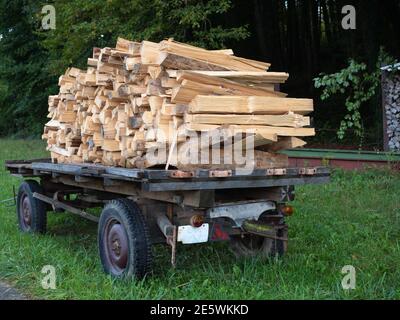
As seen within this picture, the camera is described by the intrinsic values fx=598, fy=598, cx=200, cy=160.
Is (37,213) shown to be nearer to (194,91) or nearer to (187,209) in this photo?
(187,209)

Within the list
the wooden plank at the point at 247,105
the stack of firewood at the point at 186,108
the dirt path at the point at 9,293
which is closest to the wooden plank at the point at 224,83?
the stack of firewood at the point at 186,108

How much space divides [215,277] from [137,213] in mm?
975

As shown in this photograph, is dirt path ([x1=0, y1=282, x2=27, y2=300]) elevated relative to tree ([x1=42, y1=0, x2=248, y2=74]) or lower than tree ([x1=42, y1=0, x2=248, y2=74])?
lower

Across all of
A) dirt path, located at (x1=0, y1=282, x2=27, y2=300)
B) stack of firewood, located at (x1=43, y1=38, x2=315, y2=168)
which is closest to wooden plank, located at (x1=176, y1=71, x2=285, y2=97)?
stack of firewood, located at (x1=43, y1=38, x2=315, y2=168)

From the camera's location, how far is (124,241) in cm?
559

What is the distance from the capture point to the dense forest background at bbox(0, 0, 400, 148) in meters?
15.2

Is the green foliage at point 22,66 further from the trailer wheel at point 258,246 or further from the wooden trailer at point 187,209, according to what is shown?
the wooden trailer at point 187,209

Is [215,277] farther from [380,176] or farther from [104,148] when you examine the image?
[380,176]

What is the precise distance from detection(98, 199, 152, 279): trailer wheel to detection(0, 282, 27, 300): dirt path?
0.85m

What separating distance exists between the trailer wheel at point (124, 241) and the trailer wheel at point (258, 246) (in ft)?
3.78

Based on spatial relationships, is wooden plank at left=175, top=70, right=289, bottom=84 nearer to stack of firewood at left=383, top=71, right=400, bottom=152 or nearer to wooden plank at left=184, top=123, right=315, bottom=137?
wooden plank at left=184, top=123, right=315, bottom=137

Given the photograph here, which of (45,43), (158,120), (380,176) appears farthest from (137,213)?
(45,43)
